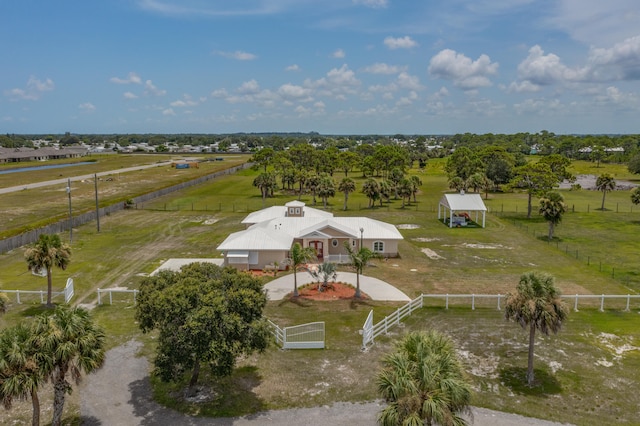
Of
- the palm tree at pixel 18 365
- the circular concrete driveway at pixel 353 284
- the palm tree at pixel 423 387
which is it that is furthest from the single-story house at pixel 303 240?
the palm tree at pixel 423 387

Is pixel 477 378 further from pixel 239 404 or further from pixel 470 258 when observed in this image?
pixel 470 258

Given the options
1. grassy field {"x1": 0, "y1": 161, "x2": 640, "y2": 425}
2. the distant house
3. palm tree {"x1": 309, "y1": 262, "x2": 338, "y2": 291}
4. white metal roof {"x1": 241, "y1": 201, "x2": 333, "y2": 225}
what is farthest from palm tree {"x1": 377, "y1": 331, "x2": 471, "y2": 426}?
the distant house

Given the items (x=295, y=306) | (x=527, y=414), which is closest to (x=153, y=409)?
(x=295, y=306)

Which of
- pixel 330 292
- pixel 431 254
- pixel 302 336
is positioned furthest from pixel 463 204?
pixel 302 336

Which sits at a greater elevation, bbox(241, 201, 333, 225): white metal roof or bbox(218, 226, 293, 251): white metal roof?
bbox(241, 201, 333, 225): white metal roof

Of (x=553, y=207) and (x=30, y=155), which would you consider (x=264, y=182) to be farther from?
(x=30, y=155)

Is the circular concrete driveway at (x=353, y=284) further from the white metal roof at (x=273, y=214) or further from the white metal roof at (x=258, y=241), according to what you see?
the white metal roof at (x=273, y=214)

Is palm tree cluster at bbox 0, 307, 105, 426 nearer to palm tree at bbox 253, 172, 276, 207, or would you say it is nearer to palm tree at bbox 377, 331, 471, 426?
palm tree at bbox 377, 331, 471, 426
